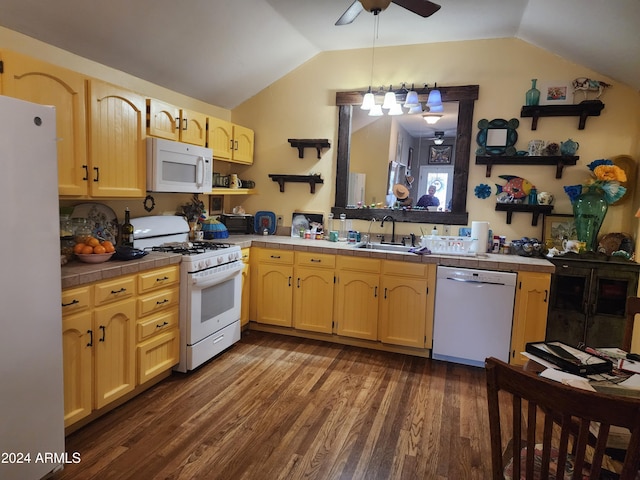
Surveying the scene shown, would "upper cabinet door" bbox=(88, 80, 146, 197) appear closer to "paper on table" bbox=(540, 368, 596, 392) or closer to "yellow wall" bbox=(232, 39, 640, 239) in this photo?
"yellow wall" bbox=(232, 39, 640, 239)

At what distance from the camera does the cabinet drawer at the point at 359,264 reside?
3.43m

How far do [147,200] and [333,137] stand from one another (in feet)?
6.23

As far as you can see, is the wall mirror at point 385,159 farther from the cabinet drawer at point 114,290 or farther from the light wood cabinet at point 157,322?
the cabinet drawer at point 114,290

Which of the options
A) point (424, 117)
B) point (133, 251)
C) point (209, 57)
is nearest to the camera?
point (133, 251)

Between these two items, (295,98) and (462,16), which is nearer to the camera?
(462,16)

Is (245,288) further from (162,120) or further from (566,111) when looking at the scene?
(566,111)

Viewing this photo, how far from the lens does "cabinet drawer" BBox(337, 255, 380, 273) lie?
343 cm

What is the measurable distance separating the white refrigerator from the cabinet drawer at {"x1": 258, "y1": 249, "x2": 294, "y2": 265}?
79.9 inches

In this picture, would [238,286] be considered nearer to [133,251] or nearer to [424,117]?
[133,251]

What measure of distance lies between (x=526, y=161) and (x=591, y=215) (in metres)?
0.67

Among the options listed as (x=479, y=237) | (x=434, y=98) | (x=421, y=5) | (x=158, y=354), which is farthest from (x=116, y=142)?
(x=479, y=237)

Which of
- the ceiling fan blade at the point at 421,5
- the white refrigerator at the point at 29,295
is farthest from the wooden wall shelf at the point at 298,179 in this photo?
the white refrigerator at the point at 29,295

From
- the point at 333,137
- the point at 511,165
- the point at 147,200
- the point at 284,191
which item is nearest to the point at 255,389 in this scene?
the point at 147,200

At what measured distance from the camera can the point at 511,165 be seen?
11.7ft
